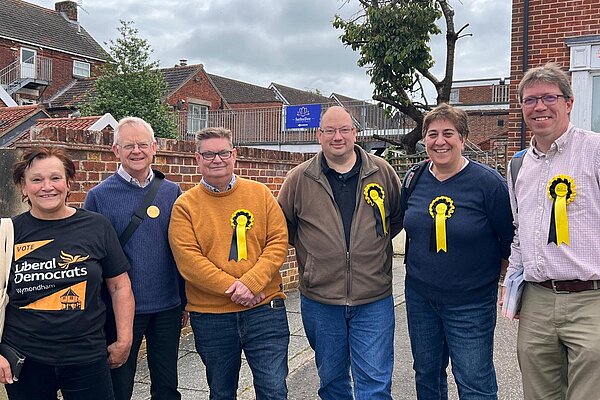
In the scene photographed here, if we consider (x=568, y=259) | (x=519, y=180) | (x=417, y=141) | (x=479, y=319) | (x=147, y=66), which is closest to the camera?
(x=568, y=259)

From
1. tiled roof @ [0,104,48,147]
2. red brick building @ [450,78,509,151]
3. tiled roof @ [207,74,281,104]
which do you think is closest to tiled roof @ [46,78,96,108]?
tiled roof @ [207,74,281,104]

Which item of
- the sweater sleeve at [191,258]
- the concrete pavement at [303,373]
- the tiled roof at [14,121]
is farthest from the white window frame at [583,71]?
the tiled roof at [14,121]

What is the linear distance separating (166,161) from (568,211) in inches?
137

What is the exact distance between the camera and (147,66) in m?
21.8

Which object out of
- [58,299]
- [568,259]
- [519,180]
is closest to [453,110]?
[519,180]

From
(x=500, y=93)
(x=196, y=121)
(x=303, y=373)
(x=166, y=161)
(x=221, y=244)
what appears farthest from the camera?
(x=500, y=93)

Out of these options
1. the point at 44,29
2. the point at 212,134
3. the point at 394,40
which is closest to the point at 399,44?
the point at 394,40

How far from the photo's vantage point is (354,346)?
3436 mm

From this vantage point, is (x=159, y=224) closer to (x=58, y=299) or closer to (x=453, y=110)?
(x=58, y=299)

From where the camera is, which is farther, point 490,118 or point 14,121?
point 490,118

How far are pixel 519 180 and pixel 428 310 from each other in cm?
91

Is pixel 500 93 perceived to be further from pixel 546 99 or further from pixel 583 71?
pixel 546 99

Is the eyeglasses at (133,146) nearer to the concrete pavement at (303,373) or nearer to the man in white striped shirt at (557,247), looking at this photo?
the concrete pavement at (303,373)

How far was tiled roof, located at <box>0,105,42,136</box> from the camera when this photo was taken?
714 cm
